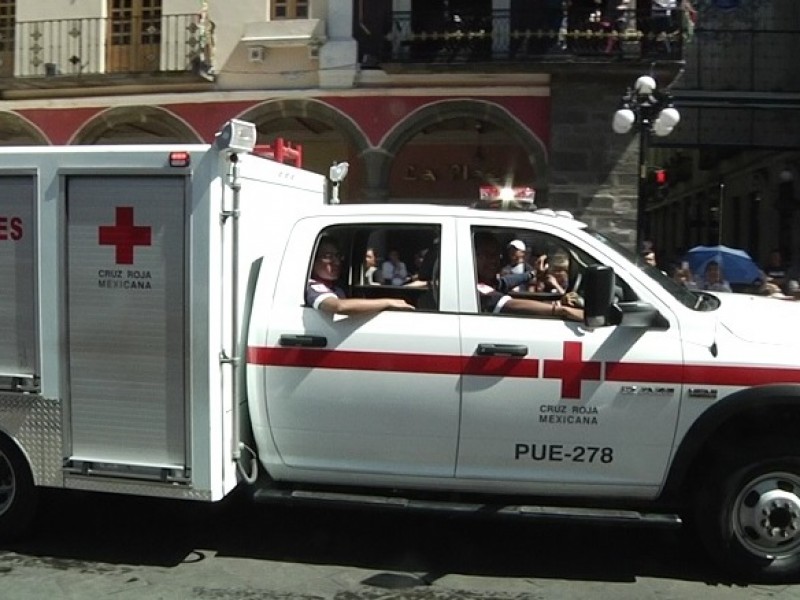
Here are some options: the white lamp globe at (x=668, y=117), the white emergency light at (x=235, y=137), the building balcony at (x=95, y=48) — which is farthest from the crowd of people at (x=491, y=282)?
the building balcony at (x=95, y=48)

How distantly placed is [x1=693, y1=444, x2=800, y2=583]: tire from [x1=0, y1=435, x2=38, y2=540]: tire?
3855 millimetres

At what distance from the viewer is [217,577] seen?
5.02 metres

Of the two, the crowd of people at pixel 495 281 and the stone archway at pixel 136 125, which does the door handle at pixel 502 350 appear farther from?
the stone archway at pixel 136 125

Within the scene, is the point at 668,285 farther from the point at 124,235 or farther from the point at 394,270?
the point at 124,235

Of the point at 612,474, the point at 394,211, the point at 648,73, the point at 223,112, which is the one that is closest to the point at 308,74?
the point at 223,112

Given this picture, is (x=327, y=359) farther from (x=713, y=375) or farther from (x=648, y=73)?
(x=648, y=73)

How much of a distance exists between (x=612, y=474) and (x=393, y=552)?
1.43 m

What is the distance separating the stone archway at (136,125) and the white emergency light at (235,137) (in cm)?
1183

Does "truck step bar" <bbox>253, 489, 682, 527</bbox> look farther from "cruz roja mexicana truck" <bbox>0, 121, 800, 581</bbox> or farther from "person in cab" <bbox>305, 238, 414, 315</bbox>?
"person in cab" <bbox>305, 238, 414, 315</bbox>

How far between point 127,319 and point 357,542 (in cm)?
195

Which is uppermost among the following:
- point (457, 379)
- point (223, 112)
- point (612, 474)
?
point (223, 112)

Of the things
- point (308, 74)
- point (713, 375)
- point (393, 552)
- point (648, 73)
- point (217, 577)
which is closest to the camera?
point (713, 375)

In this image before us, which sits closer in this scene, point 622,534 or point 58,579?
point 58,579

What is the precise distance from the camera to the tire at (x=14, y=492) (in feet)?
17.5
